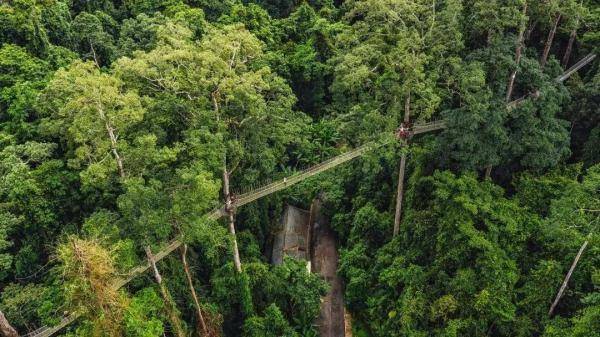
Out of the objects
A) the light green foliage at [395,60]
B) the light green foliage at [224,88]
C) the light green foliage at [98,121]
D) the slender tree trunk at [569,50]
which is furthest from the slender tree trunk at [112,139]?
the slender tree trunk at [569,50]

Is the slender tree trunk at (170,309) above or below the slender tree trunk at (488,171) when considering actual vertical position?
below

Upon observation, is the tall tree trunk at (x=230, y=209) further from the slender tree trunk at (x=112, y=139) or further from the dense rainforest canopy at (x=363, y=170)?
the slender tree trunk at (x=112, y=139)

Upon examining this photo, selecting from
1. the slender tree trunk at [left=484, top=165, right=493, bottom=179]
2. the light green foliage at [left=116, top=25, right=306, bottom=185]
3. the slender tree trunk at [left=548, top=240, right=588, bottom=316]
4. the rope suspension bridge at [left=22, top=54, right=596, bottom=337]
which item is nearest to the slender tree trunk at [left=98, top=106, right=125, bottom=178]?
the light green foliage at [left=116, top=25, right=306, bottom=185]

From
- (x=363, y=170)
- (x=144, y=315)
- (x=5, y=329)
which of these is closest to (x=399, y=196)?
(x=363, y=170)

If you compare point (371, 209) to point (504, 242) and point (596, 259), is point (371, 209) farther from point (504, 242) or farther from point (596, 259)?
point (596, 259)

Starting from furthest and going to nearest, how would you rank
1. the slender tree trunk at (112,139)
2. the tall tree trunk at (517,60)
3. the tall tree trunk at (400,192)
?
the tall tree trunk at (400,192), the tall tree trunk at (517,60), the slender tree trunk at (112,139)

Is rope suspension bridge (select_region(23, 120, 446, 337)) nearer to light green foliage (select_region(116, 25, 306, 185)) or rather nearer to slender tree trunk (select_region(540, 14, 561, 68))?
light green foliage (select_region(116, 25, 306, 185))
